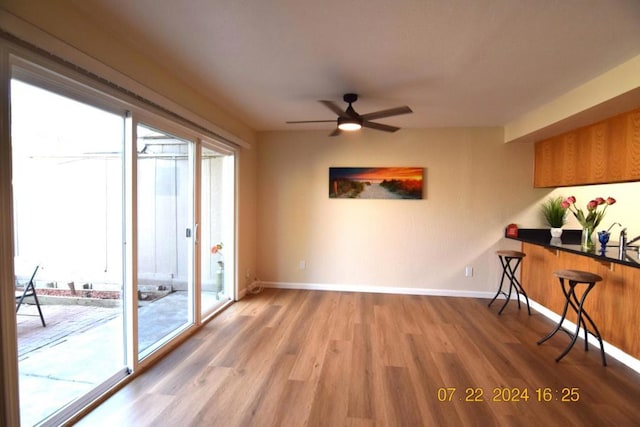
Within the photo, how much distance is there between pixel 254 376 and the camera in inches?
88.3

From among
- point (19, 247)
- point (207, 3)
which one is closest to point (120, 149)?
point (19, 247)

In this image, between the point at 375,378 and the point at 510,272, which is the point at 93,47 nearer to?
the point at 375,378

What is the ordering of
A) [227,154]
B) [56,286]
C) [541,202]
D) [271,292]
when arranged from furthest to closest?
[271,292] → [541,202] → [227,154] → [56,286]

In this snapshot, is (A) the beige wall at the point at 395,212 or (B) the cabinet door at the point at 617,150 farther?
(A) the beige wall at the point at 395,212

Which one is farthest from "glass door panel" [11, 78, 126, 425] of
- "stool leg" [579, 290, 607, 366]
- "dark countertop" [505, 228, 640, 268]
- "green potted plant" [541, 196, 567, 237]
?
"green potted plant" [541, 196, 567, 237]

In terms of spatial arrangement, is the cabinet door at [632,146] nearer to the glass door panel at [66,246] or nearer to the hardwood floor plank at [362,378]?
the hardwood floor plank at [362,378]

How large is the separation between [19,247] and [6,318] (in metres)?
0.41

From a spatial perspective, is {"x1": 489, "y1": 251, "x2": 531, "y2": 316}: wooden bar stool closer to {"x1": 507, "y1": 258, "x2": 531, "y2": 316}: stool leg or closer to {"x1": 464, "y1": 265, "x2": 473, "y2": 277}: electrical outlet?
{"x1": 507, "y1": 258, "x2": 531, "y2": 316}: stool leg

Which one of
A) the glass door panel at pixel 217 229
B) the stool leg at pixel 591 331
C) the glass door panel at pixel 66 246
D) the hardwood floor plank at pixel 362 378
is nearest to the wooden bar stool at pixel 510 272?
the stool leg at pixel 591 331

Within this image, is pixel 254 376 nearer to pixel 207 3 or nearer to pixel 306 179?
pixel 207 3

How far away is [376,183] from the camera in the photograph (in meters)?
4.34

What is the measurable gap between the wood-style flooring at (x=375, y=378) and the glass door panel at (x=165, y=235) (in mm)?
409

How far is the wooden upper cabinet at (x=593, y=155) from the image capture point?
2578mm

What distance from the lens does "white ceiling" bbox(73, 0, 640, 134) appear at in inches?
65.0
